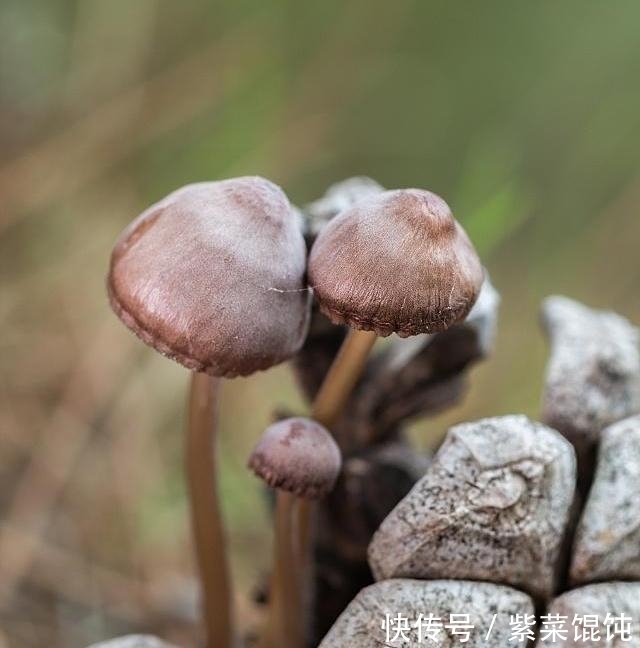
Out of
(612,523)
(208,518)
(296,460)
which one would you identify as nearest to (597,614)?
(612,523)

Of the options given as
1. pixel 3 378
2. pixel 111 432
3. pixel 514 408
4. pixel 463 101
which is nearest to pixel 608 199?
pixel 463 101

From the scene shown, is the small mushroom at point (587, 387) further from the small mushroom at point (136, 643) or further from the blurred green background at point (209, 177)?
the small mushroom at point (136, 643)

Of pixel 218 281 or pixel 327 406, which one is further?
pixel 327 406

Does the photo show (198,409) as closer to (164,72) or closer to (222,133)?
(222,133)

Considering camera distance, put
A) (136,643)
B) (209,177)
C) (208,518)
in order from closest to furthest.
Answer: (136,643)
(208,518)
(209,177)

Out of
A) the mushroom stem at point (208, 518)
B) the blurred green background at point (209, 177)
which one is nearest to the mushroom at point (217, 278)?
the mushroom stem at point (208, 518)

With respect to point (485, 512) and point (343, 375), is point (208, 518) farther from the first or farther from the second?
point (485, 512)
